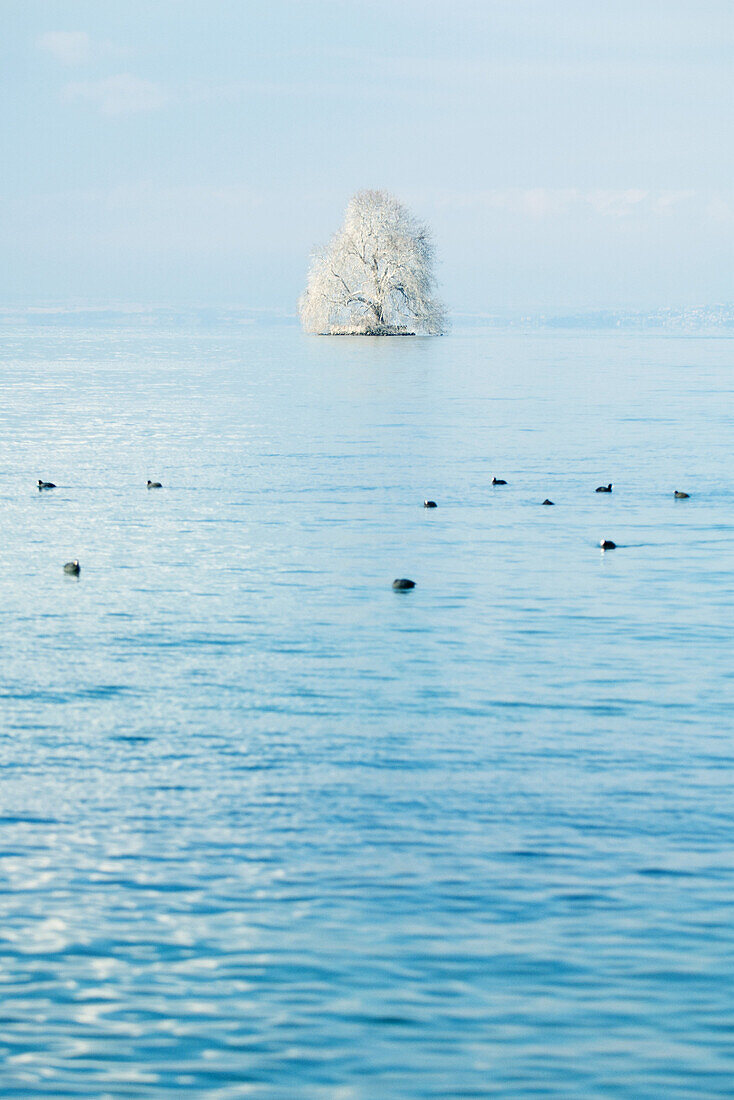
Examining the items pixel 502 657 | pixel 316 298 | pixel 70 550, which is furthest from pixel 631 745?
pixel 316 298

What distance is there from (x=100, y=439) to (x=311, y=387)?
31.1 meters

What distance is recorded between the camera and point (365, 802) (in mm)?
13578

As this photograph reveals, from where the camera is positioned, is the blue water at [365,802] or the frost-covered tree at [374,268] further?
the frost-covered tree at [374,268]

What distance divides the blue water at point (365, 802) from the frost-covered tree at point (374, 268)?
103m

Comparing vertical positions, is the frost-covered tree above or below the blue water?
above

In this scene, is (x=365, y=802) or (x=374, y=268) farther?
(x=374, y=268)

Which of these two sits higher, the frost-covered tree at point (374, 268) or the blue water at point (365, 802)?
the frost-covered tree at point (374, 268)

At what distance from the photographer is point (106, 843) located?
1246 centimetres

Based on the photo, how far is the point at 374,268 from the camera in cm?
13600

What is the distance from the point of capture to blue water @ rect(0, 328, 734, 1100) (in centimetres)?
923

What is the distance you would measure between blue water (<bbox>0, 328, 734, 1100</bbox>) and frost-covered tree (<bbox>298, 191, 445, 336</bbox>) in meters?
103

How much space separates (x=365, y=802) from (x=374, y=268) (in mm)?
125846

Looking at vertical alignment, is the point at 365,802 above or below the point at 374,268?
below

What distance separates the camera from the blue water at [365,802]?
9.23 meters
